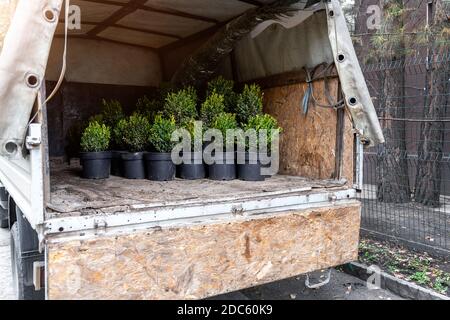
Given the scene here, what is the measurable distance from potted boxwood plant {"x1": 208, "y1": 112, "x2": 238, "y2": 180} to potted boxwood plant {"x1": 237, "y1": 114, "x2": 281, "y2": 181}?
68 millimetres

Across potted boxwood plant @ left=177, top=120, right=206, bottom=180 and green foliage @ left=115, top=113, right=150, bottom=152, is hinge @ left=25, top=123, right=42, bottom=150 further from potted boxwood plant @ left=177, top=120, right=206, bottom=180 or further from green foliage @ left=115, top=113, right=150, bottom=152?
green foliage @ left=115, top=113, right=150, bottom=152

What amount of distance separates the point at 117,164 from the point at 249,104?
1.35 m

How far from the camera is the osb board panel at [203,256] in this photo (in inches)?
65.9

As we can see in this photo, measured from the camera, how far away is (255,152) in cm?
320

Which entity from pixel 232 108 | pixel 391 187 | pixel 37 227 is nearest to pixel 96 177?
pixel 232 108

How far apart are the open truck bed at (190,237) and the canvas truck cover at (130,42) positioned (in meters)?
0.46

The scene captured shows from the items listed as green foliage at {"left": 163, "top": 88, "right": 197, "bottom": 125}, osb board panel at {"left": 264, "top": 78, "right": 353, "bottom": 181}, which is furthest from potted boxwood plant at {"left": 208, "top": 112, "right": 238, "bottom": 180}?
osb board panel at {"left": 264, "top": 78, "right": 353, "bottom": 181}

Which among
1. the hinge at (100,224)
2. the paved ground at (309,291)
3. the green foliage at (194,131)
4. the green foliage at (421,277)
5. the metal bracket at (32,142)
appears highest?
the green foliage at (194,131)

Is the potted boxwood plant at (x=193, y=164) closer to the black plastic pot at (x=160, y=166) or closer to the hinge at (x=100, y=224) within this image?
the black plastic pot at (x=160, y=166)

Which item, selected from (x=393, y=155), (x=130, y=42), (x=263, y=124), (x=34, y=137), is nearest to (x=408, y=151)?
(x=393, y=155)

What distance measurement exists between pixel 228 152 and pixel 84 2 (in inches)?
83.5

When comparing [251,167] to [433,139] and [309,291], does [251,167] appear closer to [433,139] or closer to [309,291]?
[309,291]

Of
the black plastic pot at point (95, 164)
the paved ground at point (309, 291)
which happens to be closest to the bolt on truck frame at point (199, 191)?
the black plastic pot at point (95, 164)
